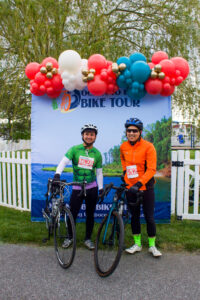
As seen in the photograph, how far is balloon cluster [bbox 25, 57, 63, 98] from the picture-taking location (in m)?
4.31

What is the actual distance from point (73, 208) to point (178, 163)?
2268 millimetres

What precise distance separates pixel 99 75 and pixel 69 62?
518 millimetres

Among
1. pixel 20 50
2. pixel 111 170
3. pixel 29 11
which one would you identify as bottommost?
pixel 111 170

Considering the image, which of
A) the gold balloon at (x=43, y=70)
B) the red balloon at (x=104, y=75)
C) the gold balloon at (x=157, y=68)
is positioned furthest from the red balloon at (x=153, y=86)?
the gold balloon at (x=43, y=70)

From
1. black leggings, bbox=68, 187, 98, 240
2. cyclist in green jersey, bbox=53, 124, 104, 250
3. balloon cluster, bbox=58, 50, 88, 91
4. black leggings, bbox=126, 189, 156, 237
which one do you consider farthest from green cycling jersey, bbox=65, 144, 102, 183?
balloon cluster, bbox=58, 50, 88, 91

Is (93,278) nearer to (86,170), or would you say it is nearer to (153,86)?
(86,170)

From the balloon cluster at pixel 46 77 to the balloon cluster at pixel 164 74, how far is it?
151cm

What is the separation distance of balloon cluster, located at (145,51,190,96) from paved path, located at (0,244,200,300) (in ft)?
8.23

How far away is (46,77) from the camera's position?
4367mm

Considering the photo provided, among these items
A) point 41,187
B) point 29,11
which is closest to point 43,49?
point 29,11

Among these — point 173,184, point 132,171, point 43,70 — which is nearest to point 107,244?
point 132,171

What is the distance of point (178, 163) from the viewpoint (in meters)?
4.94

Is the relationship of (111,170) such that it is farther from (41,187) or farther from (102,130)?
(41,187)

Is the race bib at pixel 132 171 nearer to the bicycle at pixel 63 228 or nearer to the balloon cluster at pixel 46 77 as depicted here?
the bicycle at pixel 63 228
